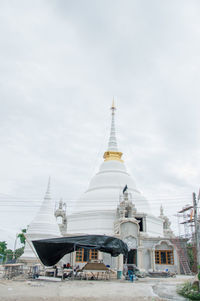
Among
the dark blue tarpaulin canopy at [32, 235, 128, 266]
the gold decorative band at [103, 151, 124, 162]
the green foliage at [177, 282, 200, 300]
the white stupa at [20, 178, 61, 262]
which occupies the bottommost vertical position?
the green foliage at [177, 282, 200, 300]

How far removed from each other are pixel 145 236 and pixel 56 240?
14.5 metres

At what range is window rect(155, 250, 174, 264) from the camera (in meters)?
28.0

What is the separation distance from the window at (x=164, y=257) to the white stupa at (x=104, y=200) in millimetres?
5737

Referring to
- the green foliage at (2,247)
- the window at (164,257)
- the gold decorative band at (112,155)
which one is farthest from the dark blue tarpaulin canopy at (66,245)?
the green foliage at (2,247)

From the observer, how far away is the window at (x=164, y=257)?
92.0ft

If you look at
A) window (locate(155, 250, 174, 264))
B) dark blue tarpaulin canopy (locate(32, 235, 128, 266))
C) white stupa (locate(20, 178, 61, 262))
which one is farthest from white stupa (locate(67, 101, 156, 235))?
dark blue tarpaulin canopy (locate(32, 235, 128, 266))

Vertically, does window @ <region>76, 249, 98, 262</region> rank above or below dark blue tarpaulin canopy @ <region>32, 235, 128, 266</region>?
below

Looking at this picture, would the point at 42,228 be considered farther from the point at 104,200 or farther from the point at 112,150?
the point at 112,150

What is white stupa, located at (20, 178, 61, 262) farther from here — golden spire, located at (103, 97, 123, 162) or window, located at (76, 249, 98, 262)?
golden spire, located at (103, 97, 123, 162)

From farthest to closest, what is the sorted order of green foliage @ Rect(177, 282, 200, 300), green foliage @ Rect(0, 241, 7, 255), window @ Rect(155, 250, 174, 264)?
green foliage @ Rect(0, 241, 7, 255)
window @ Rect(155, 250, 174, 264)
green foliage @ Rect(177, 282, 200, 300)

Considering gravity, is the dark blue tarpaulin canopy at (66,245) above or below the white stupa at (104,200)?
below

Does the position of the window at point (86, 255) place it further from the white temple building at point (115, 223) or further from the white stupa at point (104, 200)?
the white stupa at point (104, 200)

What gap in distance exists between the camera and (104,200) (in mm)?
34188

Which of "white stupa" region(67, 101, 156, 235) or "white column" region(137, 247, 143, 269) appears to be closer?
"white column" region(137, 247, 143, 269)
